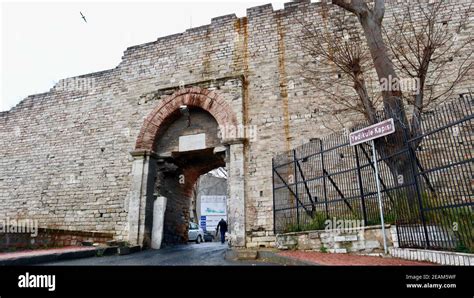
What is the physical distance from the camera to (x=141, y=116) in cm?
998

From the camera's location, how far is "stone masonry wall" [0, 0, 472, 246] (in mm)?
8492

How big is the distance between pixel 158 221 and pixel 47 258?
3.60m

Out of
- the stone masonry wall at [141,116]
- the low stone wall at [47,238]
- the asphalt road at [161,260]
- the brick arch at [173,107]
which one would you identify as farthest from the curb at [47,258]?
the brick arch at [173,107]

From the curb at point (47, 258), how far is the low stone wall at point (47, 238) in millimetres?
1783

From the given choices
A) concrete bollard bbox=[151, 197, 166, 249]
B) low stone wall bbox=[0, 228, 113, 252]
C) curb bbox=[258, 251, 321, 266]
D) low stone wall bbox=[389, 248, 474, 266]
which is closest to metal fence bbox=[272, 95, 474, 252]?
low stone wall bbox=[389, 248, 474, 266]

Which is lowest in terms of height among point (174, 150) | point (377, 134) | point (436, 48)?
point (377, 134)

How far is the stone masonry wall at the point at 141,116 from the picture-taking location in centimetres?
849

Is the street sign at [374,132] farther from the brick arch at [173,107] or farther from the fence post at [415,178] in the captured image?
the brick arch at [173,107]

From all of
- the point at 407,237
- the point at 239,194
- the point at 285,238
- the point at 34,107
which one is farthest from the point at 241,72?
the point at 34,107

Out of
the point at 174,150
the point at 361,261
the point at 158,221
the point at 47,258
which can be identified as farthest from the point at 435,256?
the point at 174,150

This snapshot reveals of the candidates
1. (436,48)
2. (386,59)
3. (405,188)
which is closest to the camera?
(405,188)

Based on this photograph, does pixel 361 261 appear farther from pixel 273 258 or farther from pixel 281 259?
pixel 273 258

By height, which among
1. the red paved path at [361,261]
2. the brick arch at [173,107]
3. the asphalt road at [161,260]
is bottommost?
the asphalt road at [161,260]

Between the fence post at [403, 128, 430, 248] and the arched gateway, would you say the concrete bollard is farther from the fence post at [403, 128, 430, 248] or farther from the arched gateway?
the fence post at [403, 128, 430, 248]
